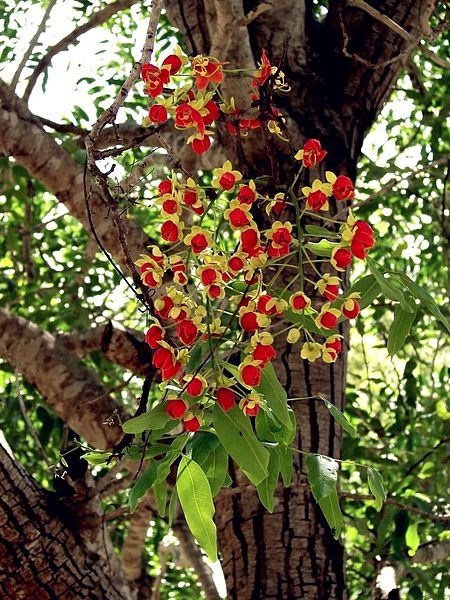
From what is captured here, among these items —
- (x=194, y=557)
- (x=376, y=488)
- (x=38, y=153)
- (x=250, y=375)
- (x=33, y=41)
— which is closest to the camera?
(x=250, y=375)

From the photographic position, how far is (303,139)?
2268 mm

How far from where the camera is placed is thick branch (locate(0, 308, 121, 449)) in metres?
2.30

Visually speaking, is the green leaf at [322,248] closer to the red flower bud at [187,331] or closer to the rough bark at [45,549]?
the red flower bud at [187,331]

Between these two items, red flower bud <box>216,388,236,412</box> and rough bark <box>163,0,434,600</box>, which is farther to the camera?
rough bark <box>163,0,434,600</box>

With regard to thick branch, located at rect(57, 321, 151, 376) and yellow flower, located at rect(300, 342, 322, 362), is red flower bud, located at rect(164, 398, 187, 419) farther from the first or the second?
thick branch, located at rect(57, 321, 151, 376)

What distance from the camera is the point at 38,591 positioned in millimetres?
1776

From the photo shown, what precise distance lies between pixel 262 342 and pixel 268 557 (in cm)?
100

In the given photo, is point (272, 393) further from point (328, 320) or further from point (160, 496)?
point (160, 496)

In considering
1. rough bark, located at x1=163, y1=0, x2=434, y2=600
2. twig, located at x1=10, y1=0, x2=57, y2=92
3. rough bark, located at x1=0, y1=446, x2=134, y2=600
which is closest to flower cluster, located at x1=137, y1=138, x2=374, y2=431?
rough bark, located at x1=163, y1=0, x2=434, y2=600

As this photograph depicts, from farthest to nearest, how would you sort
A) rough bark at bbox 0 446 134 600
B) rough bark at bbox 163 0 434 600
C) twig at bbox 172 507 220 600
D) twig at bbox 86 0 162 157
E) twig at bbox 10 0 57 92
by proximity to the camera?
twig at bbox 172 507 220 600
twig at bbox 10 0 57 92
rough bark at bbox 163 0 434 600
rough bark at bbox 0 446 134 600
twig at bbox 86 0 162 157

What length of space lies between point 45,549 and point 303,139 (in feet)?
3.67

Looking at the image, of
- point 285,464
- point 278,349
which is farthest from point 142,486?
point 278,349

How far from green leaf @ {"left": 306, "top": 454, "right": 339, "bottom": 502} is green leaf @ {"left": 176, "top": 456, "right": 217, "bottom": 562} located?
0.52 feet

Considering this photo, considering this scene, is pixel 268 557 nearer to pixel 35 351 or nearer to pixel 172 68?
pixel 35 351
